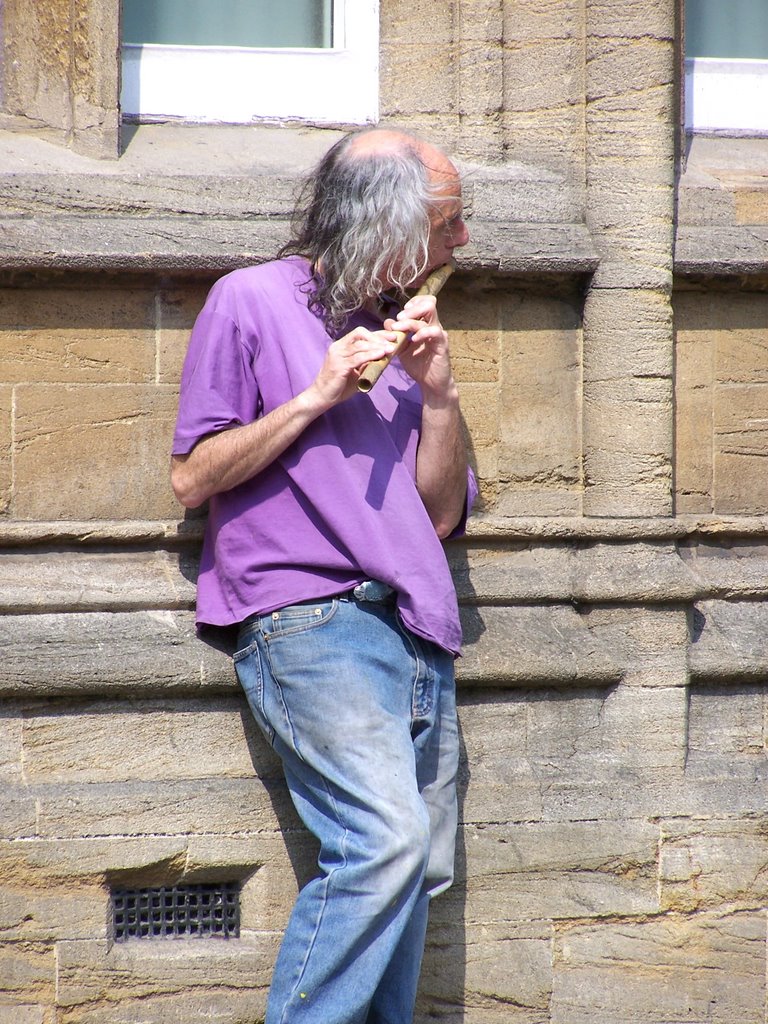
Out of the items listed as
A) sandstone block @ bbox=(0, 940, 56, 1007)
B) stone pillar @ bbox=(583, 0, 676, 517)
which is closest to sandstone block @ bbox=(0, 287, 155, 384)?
stone pillar @ bbox=(583, 0, 676, 517)

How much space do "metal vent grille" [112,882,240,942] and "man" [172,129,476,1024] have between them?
53cm

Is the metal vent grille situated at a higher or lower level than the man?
lower

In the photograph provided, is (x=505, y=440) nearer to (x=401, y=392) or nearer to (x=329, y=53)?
(x=401, y=392)

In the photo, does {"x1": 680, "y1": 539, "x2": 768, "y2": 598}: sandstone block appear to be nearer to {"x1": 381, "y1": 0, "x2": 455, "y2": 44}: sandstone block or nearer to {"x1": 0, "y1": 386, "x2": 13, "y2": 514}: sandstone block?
{"x1": 381, "y1": 0, "x2": 455, "y2": 44}: sandstone block

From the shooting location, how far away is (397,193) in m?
2.76

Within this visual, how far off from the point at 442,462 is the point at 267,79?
4.95ft

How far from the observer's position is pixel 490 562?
3.43 meters

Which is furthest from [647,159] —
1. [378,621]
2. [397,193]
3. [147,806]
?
[147,806]

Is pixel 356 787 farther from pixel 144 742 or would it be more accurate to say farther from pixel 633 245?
pixel 633 245

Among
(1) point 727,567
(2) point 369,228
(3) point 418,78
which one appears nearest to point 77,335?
(2) point 369,228

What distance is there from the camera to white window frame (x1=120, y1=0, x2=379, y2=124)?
3604 millimetres

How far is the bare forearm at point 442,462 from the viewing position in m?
2.81

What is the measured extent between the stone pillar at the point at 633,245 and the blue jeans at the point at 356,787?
0.91m

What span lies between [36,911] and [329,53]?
2569 mm
